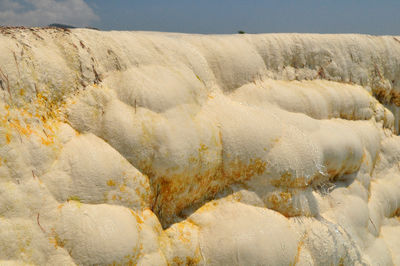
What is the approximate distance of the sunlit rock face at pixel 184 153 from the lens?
2.36 metres

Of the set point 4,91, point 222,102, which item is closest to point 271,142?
point 222,102

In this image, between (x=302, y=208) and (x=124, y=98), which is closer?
(x=124, y=98)

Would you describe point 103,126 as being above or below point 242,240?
above

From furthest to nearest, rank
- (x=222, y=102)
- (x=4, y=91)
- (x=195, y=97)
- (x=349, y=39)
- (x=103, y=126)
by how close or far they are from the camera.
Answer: (x=349, y=39) → (x=222, y=102) → (x=195, y=97) → (x=103, y=126) → (x=4, y=91)

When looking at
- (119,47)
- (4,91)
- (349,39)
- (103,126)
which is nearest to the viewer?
(4,91)

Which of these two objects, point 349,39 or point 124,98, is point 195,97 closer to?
point 124,98

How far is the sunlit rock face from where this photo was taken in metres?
2.36

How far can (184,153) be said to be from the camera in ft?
9.71

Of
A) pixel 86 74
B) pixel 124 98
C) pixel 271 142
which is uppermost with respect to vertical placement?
pixel 86 74

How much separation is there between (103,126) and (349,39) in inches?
141

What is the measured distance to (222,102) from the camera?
3.51m

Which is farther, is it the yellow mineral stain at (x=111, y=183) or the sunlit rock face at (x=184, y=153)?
the yellow mineral stain at (x=111, y=183)

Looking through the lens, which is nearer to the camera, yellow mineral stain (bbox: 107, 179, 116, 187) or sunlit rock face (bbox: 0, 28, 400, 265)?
sunlit rock face (bbox: 0, 28, 400, 265)

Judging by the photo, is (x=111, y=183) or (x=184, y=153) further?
(x=184, y=153)
